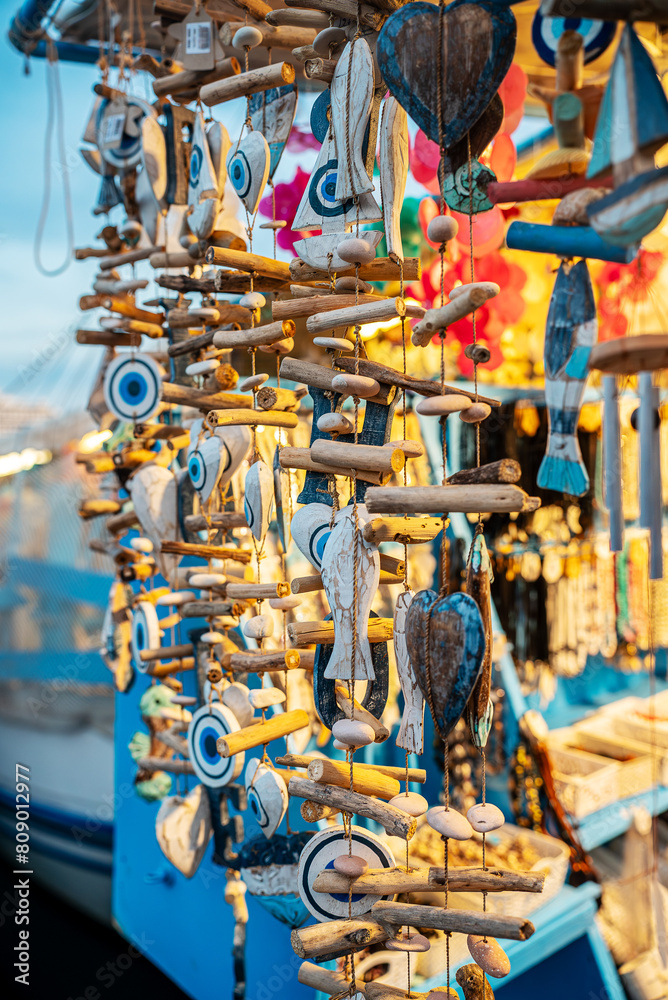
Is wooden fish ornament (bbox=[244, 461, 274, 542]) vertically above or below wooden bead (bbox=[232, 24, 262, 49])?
below

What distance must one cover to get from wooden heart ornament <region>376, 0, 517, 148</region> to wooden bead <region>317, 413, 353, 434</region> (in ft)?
1.06

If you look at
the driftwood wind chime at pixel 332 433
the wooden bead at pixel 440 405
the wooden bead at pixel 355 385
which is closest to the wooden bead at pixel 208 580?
the driftwood wind chime at pixel 332 433

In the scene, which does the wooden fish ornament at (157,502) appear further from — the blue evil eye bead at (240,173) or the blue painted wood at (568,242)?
the blue painted wood at (568,242)

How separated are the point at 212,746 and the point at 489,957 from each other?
56 cm

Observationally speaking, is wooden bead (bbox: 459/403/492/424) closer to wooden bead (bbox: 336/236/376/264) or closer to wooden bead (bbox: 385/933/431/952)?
wooden bead (bbox: 336/236/376/264)

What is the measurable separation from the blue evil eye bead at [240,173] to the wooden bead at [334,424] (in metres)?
0.38

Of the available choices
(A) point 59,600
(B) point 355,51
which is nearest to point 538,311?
(B) point 355,51

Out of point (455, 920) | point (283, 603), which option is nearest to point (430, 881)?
point (455, 920)

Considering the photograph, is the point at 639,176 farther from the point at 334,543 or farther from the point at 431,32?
the point at 334,543

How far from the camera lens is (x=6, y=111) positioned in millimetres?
2393

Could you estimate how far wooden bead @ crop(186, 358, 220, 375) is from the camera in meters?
1.19

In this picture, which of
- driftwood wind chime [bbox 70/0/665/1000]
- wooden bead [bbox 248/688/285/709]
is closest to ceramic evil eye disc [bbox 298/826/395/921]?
driftwood wind chime [bbox 70/0/665/1000]

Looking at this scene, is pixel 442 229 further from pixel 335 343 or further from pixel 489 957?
pixel 489 957

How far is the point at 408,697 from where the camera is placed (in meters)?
0.83
